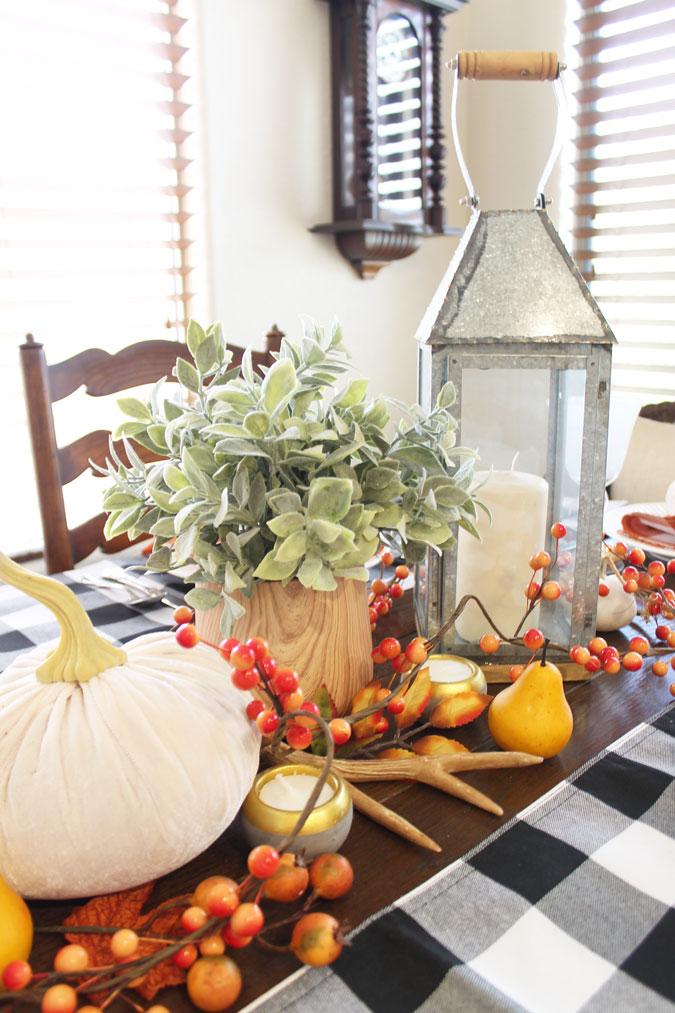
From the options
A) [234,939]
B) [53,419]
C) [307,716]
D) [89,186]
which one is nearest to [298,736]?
[307,716]

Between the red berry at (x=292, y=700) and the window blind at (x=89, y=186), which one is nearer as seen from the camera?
the red berry at (x=292, y=700)

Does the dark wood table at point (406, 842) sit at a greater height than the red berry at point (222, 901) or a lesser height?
lesser

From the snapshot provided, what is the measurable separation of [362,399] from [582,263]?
1.85 meters

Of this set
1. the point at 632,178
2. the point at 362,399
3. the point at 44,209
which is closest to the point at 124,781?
the point at 362,399

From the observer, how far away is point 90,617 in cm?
94

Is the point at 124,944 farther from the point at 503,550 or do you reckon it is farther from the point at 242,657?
the point at 503,550

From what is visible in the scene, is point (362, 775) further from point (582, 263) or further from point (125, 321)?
point (582, 263)

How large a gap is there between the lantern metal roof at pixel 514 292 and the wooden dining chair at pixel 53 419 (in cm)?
59

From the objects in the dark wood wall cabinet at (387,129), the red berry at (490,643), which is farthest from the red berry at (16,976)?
the dark wood wall cabinet at (387,129)

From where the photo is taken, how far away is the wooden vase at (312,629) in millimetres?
575

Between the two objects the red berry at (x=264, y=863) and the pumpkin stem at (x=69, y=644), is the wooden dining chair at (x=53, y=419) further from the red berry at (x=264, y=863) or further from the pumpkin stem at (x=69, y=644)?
the red berry at (x=264, y=863)

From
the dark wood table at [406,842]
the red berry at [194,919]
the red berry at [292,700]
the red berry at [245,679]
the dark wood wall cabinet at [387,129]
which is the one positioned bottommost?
the dark wood table at [406,842]

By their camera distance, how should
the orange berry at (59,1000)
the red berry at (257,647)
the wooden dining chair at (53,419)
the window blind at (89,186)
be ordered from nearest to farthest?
the orange berry at (59,1000), the red berry at (257,647), the wooden dining chair at (53,419), the window blind at (89,186)

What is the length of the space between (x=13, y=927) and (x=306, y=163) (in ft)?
6.51
